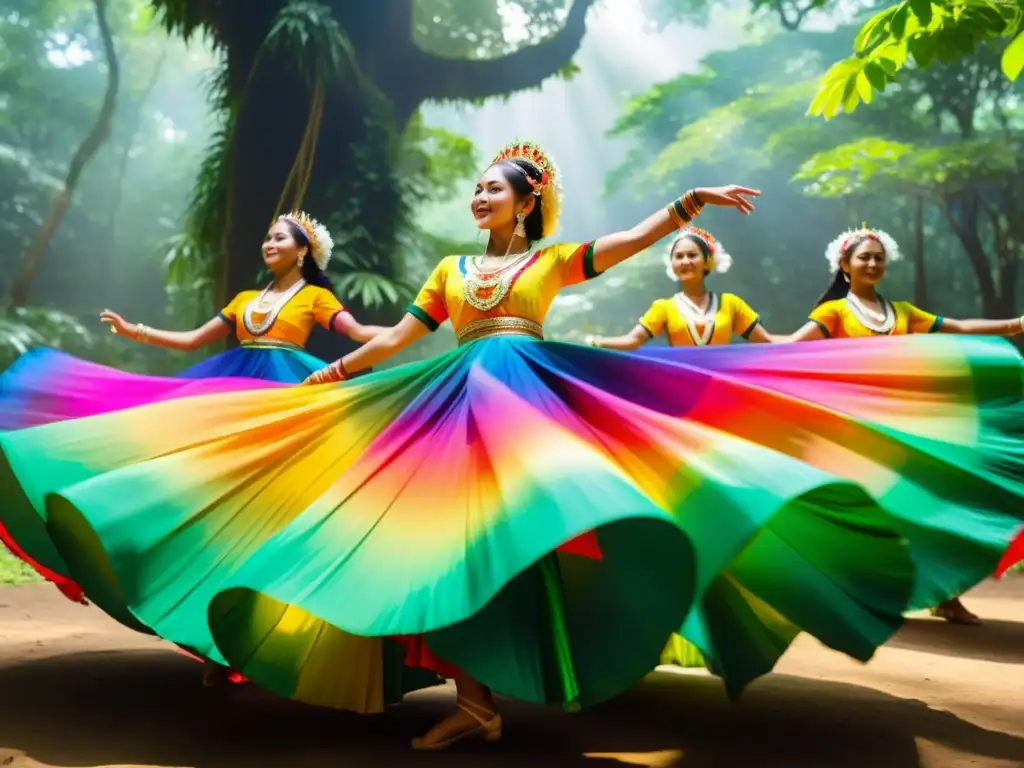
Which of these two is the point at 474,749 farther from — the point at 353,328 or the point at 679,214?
the point at 353,328

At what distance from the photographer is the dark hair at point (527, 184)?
341 centimetres

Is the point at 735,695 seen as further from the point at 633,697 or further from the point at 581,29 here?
the point at 581,29

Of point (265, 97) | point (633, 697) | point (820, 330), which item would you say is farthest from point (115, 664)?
point (265, 97)

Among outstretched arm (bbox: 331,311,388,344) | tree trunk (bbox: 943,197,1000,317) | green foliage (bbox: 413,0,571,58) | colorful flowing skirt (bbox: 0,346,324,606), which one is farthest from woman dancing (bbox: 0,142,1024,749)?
green foliage (bbox: 413,0,571,58)

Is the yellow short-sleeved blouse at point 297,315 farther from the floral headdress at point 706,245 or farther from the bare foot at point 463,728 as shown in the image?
the bare foot at point 463,728

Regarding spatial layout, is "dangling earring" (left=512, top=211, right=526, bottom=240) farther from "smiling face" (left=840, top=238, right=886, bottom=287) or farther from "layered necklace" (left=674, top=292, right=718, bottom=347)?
"smiling face" (left=840, top=238, right=886, bottom=287)

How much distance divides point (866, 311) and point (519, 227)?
2578mm

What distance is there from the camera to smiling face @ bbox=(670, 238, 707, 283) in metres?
5.77

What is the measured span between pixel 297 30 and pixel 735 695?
30.3ft

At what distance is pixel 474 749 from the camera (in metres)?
2.72

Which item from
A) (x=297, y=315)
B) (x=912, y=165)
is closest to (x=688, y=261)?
(x=297, y=315)

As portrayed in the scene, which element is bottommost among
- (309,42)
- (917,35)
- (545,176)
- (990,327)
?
(990,327)

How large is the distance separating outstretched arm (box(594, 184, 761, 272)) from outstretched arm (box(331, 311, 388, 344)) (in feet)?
4.83

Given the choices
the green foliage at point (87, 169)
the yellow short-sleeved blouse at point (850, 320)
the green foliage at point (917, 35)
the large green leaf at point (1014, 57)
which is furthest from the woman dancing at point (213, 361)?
the green foliage at point (87, 169)
